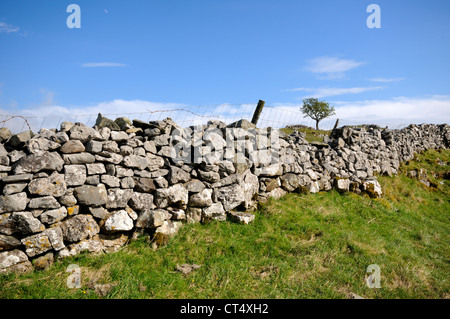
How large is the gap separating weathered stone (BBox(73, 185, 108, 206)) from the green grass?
1.22 m

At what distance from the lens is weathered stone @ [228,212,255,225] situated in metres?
7.46

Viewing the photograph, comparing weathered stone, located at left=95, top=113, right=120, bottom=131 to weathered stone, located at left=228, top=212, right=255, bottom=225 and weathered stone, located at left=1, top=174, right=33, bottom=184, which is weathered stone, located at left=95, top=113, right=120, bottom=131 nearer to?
weathered stone, located at left=1, top=174, right=33, bottom=184

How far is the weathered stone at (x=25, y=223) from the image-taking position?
17.5 feet

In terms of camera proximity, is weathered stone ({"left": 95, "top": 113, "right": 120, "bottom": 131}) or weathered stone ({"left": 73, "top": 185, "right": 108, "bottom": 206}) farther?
weathered stone ({"left": 95, "top": 113, "right": 120, "bottom": 131})

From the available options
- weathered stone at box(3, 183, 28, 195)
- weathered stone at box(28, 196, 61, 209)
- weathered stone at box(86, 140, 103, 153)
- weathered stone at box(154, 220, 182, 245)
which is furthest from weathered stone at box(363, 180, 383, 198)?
weathered stone at box(3, 183, 28, 195)

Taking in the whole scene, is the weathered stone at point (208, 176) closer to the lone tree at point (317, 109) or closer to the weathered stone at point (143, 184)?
the weathered stone at point (143, 184)

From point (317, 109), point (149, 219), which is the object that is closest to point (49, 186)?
point (149, 219)

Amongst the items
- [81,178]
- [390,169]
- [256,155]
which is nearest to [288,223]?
[256,155]

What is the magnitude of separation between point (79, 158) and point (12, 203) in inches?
59.7

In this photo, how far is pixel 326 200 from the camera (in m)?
9.72

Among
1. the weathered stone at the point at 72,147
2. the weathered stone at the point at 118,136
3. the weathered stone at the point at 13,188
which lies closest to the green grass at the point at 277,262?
the weathered stone at the point at 13,188

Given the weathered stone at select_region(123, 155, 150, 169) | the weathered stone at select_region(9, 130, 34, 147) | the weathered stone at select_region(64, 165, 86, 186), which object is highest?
the weathered stone at select_region(9, 130, 34, 147)
